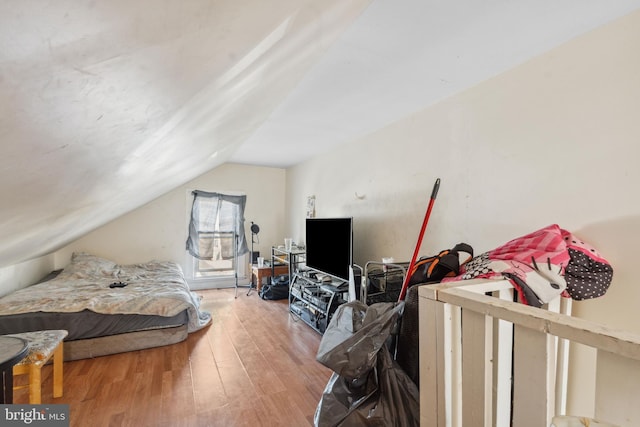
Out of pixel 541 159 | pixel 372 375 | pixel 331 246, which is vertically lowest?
pixel 372 375

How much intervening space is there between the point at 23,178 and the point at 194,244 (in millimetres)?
4374

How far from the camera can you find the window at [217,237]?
5082 mm

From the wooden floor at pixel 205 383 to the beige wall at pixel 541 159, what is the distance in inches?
54.8

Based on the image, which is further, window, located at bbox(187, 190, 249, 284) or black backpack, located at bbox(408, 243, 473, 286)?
window, located at bbox(187, 190, 249, 284)

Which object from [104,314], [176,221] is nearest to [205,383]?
[104,314]

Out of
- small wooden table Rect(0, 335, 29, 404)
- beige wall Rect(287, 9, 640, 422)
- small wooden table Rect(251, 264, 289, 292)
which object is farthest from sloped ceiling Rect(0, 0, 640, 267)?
small wooden table Rect(251, 264, 289, 292)

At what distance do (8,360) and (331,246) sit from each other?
2.44 meters

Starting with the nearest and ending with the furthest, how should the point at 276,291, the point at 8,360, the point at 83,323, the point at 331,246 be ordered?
1. the point at 8,360
2. the point at 83,323
3. the point at 331,246
4. the point at 276,291

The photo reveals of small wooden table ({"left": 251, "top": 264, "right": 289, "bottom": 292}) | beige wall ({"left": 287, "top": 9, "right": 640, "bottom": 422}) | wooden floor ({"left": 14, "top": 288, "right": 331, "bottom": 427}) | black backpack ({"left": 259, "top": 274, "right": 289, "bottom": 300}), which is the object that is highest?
beige wall ({"left": 287, "top": 9, "right": 640, "bottom": 422})

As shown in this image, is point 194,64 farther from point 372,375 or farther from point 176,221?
point 176,221

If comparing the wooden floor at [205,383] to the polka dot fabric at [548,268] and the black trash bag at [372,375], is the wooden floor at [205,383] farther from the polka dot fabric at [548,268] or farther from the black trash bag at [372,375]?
the polka dot fabric at [548,268]

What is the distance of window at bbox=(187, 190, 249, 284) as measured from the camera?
508 centimetres

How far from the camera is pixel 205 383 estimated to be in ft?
7.24

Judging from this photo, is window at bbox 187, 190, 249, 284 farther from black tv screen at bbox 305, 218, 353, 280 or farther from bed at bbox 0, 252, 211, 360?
black tv screen at bbox 305, 218, 353, 280
